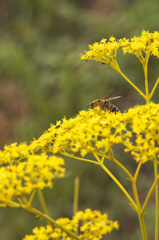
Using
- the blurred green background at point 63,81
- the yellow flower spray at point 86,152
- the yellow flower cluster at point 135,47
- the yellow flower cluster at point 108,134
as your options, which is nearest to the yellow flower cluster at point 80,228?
the yellow flower spray at point 86,152

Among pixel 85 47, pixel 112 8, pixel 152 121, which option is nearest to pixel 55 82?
pixel 85 47

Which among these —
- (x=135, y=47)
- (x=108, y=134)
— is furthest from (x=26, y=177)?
(x=135, y=47)

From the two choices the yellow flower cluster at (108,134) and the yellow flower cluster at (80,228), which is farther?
the yellow flower cluster at (80,228)

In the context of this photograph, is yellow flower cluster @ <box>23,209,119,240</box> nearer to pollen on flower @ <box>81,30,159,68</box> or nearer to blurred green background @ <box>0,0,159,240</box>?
pollen on flower @ <box>81,30,159,68</box>

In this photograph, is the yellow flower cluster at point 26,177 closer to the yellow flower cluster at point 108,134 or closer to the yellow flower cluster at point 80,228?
the yellow flower cluster at point 108,134

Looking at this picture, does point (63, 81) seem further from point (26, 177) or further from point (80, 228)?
point (26, 177)

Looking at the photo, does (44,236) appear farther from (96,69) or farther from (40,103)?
(96,69)

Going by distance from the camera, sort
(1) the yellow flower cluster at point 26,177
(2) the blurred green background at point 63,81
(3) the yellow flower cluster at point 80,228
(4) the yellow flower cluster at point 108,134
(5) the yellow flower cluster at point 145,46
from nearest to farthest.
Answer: (1) the yellow flower cluster at point 26,177 → (4) the yellow flower cluster at point 108,134 → (3) the yellow flower cluster at point 80,228 → (5) the yellow flower cluster at point 145,46 → (2) the blurred green background at point 63,81
